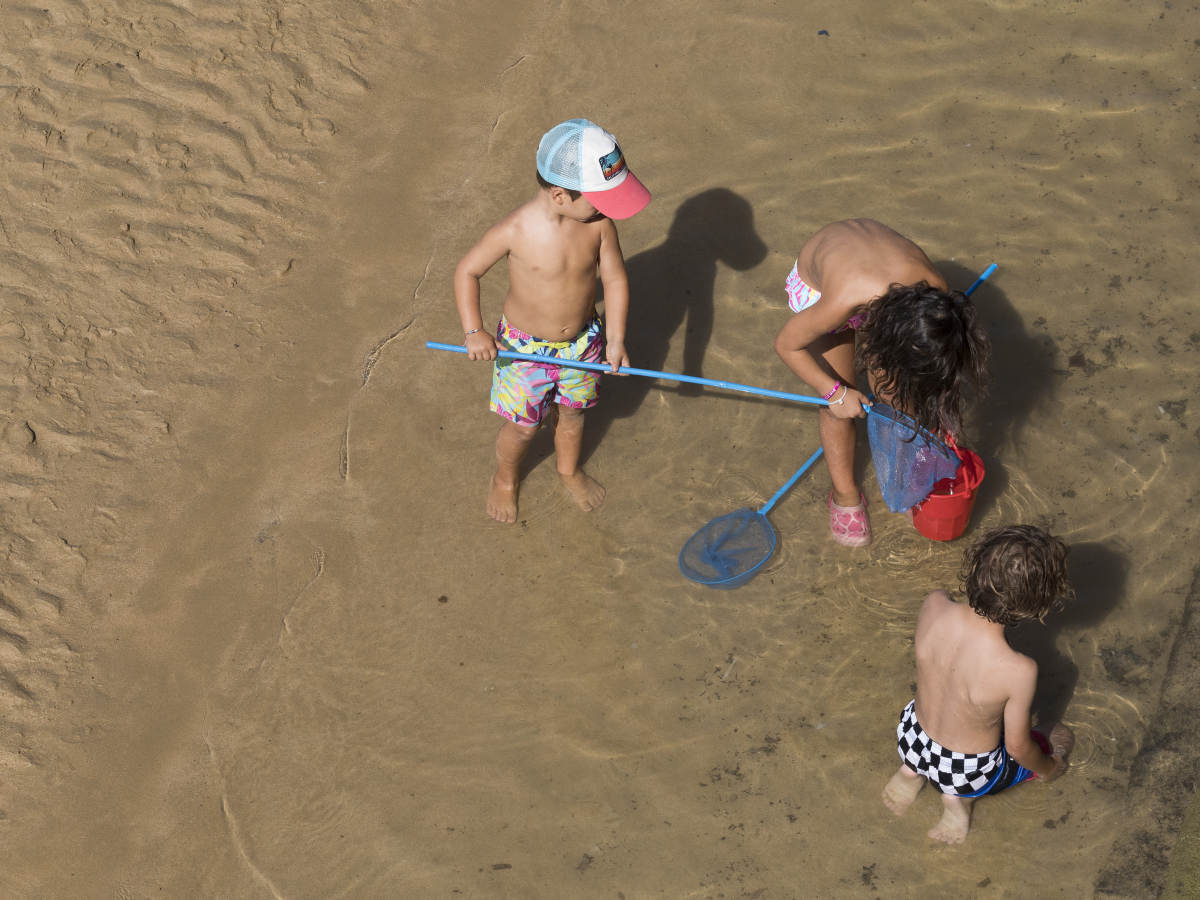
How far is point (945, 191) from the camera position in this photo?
5039 mm

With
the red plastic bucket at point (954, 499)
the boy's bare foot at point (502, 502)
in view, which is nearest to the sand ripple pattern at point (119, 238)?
the boy's bare foot at point (502, 502)

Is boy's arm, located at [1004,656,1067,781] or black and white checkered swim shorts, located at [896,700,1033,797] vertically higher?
boy's arm, located at [1004,656,1067,781]

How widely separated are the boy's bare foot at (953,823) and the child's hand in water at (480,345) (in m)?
2.04

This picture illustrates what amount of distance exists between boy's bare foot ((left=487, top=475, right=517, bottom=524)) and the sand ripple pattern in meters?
1.30

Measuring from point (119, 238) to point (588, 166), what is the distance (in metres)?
2.69

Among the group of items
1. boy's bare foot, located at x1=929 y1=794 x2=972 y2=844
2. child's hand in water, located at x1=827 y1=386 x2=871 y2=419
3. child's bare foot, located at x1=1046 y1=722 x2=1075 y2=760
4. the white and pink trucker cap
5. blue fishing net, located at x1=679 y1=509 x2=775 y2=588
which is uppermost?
the white and pink trucker cap

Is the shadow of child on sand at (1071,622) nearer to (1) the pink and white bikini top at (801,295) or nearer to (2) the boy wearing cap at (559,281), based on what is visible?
(1) the pink and white bikini top at (801,295)


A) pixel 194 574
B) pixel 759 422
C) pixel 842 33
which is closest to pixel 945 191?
pixel 842 33

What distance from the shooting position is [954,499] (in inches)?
153

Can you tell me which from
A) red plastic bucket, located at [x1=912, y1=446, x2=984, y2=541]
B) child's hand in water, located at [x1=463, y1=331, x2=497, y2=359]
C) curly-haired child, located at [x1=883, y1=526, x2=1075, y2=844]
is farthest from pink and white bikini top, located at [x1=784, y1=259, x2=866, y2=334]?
child's hand in water, located at [x1=463, y1=331, x2=497, y2=359]

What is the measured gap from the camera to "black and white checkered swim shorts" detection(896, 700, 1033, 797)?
334 centimetres

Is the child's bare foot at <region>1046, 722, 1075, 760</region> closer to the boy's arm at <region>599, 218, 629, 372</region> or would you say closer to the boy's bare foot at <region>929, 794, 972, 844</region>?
the boy's bare foot at <region>929, 794, 972, 844</region>

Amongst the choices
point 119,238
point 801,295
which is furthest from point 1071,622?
point 119,238

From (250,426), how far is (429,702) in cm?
148
